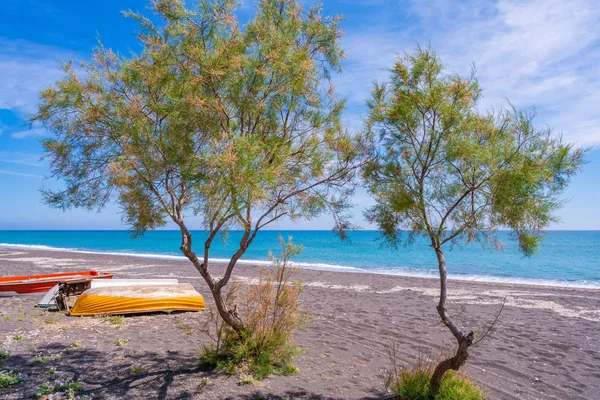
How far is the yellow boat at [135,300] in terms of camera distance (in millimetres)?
9023

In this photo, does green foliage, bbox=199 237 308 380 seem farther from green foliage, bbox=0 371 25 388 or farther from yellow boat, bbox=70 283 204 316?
yellow boat, bbox=70 283 204 316

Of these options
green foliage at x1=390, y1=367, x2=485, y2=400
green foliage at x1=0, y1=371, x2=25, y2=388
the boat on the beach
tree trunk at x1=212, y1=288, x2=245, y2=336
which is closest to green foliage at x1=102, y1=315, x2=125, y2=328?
the boat on the beach

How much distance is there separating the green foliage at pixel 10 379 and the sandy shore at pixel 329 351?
0.32 ft

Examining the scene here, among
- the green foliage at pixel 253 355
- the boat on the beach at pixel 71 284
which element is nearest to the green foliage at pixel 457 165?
the green foliage at pixel 253 355

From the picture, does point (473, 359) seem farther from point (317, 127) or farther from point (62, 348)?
point (62, 348)

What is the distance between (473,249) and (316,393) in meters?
46.0

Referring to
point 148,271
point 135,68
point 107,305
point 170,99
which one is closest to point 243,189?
point 170,99

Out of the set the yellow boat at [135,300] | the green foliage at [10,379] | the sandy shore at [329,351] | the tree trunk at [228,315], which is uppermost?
the tree trunk at [228,315]

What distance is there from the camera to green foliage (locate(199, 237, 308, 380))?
19.2ft

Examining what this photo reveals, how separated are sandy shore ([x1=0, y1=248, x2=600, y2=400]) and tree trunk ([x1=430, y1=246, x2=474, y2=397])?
856 millimetres

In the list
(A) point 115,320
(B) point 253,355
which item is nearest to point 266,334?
(B) point 253,355

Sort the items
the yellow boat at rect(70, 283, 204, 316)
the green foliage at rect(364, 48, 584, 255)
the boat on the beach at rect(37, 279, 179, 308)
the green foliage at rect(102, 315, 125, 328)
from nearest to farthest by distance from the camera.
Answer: the green foliage at rect(364, 48, 584, 255)
the green foliage at rect(102, 315, 125, 328)
the yellow boat at rect(70, 283, 204, 316)
the boat on the beach at rect(37, 279, 179, 308)

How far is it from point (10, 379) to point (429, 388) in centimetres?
493

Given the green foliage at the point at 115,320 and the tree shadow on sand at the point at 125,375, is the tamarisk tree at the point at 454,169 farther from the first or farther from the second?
the green foliage at the point at 115,320
